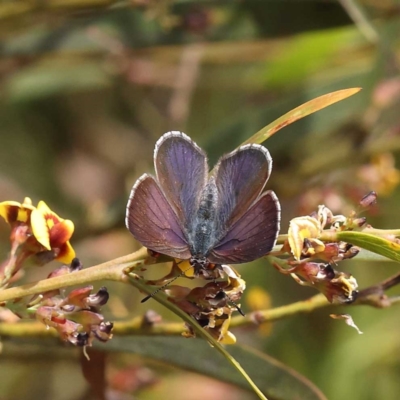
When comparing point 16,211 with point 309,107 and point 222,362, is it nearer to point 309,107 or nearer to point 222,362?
point 309,107

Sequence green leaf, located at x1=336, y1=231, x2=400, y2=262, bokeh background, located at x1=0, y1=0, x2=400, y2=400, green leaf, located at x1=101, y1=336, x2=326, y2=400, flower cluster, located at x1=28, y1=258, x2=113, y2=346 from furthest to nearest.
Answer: bokeh background, located at x1=0, y1=0, x2=400, y2=400, green leaf, located at x1=101, y1=336, x2=326, y2=400, flower cluster, located at x1=28, y1=258, x2=113, y2=346, green leaf, located at x1=336, y1=231, x2=400, y2=262

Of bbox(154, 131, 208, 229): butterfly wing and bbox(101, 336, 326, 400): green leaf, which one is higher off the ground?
bbox(154, 131, 208, 229): butterfly wing

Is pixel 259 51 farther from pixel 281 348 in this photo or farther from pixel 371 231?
pixel 371 231

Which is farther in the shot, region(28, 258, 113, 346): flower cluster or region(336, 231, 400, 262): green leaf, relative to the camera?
region(28, 258, 113, 346): flower cluster

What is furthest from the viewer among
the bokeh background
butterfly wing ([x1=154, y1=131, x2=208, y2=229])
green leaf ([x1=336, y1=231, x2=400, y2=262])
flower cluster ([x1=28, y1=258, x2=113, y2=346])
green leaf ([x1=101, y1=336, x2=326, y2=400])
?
the bokeh background

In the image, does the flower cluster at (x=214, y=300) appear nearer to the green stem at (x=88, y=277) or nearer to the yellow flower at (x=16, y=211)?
the green stem at (x=88, y=277)

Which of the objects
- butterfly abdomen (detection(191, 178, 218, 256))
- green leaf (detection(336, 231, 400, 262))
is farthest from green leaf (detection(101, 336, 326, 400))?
green leaf (detection(336, 231, 400, 262))

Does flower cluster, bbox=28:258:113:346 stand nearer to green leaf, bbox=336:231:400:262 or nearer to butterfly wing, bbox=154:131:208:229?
butterfly wing, bbox=154:131:208:229
